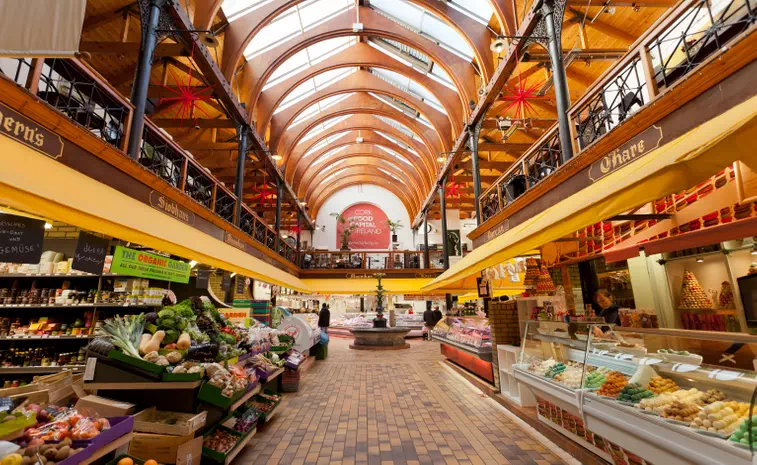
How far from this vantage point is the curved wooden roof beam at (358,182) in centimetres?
2527

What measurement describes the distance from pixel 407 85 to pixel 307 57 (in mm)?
4647

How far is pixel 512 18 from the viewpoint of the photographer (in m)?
8.15

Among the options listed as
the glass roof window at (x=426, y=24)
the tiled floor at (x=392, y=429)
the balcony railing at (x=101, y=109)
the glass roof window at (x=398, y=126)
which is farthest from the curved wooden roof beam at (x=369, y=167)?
the tiled floor at (x=392, y=429)

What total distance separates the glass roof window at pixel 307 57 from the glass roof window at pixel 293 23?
33.0 inches

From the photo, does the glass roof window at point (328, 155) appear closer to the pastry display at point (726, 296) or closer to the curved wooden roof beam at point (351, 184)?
the curved wooden roof beam at point (351, 184)

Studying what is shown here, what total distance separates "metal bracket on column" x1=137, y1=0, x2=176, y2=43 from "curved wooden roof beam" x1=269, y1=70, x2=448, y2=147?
311 inches

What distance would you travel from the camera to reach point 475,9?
384 inches

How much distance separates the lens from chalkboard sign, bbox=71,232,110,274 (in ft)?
11.7

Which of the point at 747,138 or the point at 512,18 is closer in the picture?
the point at 747,138


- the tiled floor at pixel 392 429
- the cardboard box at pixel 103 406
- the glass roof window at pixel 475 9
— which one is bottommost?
the tiled floor at pixel 392 429

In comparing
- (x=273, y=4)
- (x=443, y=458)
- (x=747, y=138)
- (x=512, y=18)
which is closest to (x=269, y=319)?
(x=443, y=458)

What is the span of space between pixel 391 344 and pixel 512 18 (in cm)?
1042

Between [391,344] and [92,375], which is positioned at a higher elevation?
[92,375]

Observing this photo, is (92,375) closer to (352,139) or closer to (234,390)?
(234,390)
